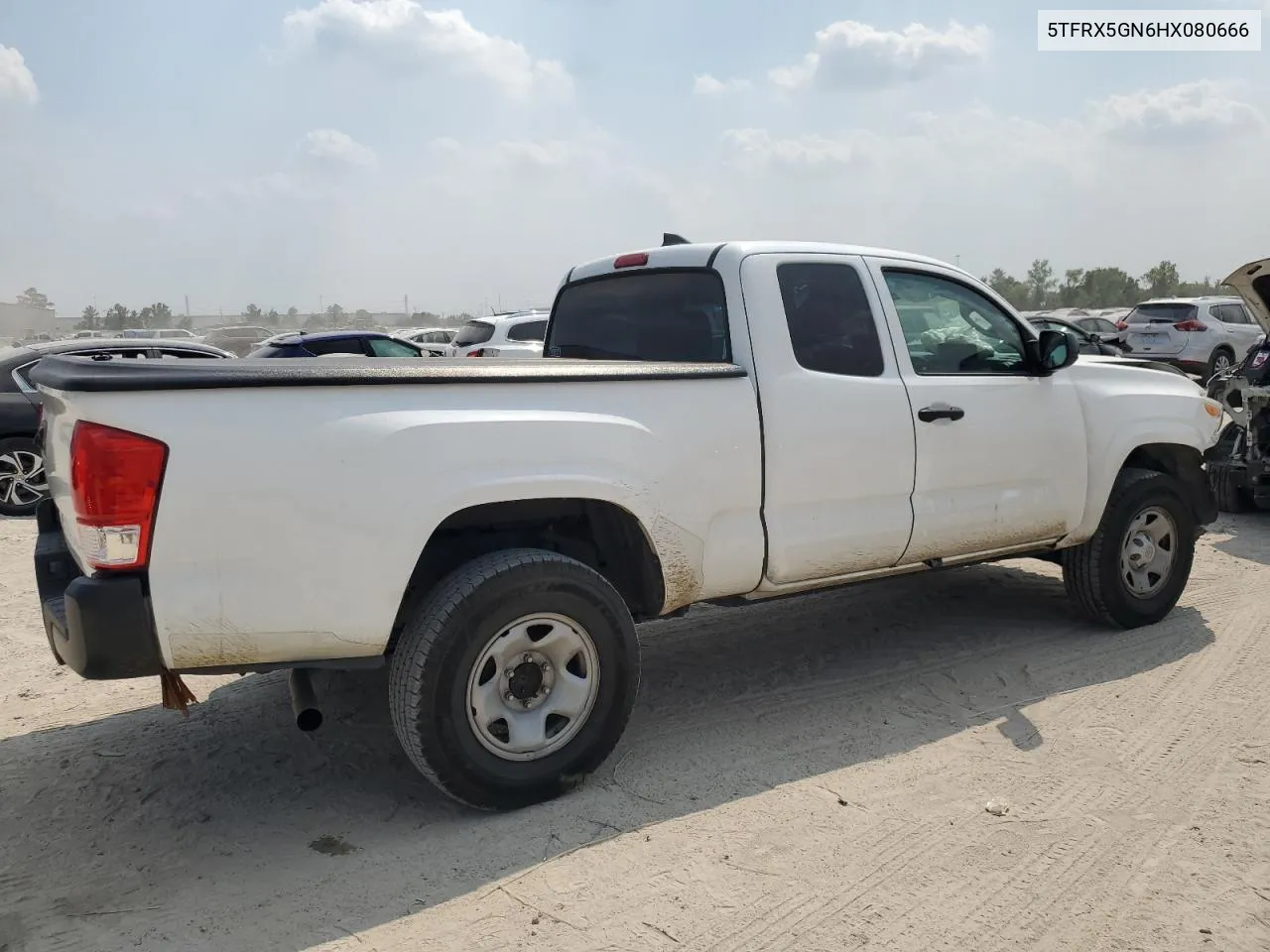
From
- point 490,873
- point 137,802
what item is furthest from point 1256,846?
point 137,802

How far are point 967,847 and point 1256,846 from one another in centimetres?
92

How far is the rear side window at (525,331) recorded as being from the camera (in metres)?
14.4

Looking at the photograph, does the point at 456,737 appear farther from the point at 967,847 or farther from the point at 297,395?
the point at 967,847

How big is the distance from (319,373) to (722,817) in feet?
6.62

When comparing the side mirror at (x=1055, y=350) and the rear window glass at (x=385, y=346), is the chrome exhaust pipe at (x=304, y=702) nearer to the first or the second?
the side mirror at (x=1055, y=350)

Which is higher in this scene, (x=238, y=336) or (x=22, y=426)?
(x=238, y=336)

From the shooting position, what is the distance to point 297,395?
3.11 metres

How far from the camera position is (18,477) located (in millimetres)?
9320

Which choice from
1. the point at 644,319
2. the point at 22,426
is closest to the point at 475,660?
the point at 644,319

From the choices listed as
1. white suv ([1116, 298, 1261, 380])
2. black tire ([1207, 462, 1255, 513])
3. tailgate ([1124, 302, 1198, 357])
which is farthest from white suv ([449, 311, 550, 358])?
tailgate ([1124, 302, 1198, 357])

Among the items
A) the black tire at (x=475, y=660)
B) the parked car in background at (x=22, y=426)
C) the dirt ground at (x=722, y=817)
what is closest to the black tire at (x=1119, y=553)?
the dirt ground at (x=722, y=817)

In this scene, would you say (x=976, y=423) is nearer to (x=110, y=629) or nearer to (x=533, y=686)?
(x=533, y=686)

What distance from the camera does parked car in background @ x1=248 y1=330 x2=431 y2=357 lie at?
1243 cm

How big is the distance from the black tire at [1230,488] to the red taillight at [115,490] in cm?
846
